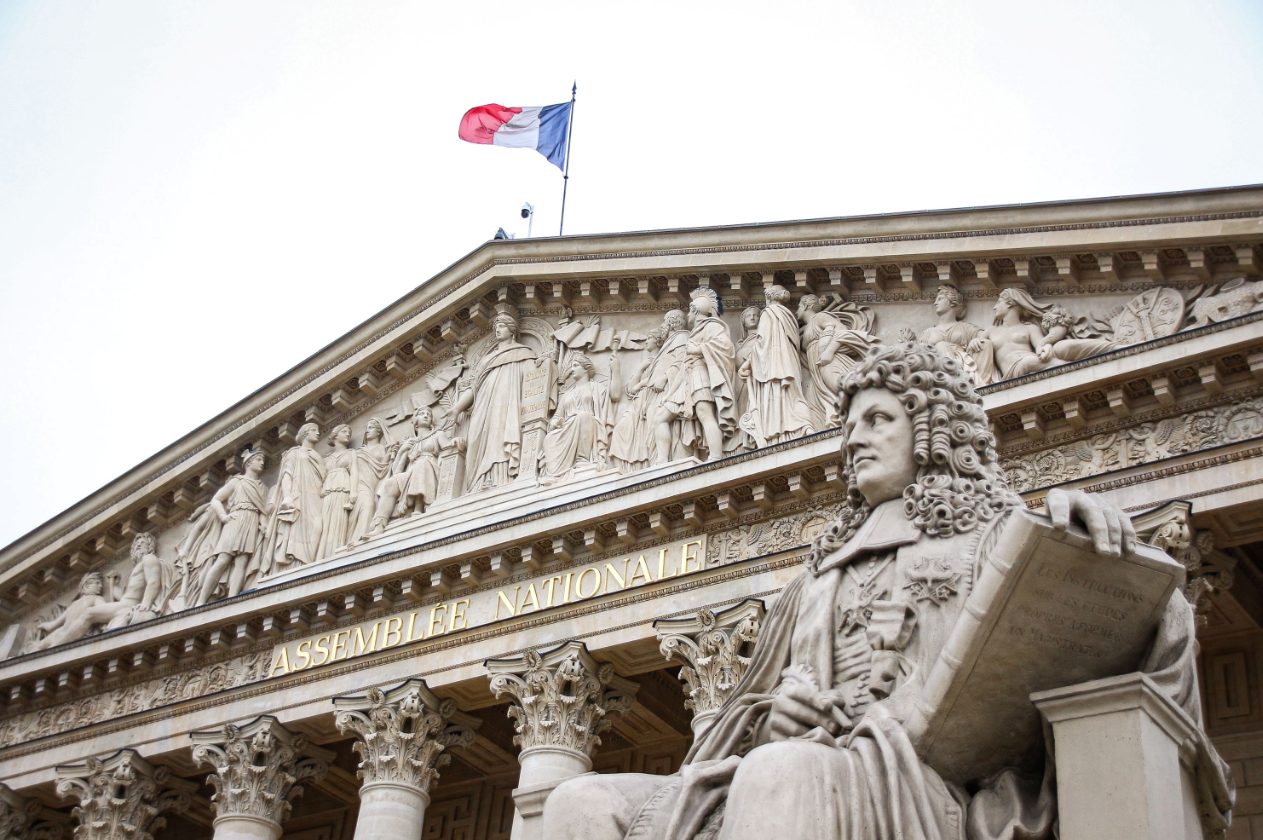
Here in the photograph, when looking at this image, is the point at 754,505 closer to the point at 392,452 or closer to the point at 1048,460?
the point at 1048,460

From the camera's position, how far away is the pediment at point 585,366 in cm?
1727

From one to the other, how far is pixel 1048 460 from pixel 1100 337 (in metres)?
1.64

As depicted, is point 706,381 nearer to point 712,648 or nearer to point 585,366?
point 585,366

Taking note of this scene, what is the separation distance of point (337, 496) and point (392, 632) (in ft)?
9.36

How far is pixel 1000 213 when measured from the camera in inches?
716

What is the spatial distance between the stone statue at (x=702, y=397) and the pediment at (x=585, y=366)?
0.11ft

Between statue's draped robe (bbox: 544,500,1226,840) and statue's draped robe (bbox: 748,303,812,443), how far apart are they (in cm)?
1331

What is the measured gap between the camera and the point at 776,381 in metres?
18.6

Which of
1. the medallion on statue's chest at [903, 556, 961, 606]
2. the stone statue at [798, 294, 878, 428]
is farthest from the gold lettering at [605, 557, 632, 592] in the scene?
the medallion on statue's chest at [903, 556, 961, 606]

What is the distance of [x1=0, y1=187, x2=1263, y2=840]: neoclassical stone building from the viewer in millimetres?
16562

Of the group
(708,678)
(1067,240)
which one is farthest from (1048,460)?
(708,678)

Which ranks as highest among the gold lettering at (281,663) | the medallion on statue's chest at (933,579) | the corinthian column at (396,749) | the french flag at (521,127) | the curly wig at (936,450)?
the french flag at (521,127)

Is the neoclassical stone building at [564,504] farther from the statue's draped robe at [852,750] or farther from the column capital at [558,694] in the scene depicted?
the statue's draped robe at [852,750]

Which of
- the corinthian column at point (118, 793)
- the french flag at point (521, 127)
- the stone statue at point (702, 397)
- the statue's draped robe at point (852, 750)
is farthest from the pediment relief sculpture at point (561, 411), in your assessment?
the statue's draped robe at point (852, 750)
